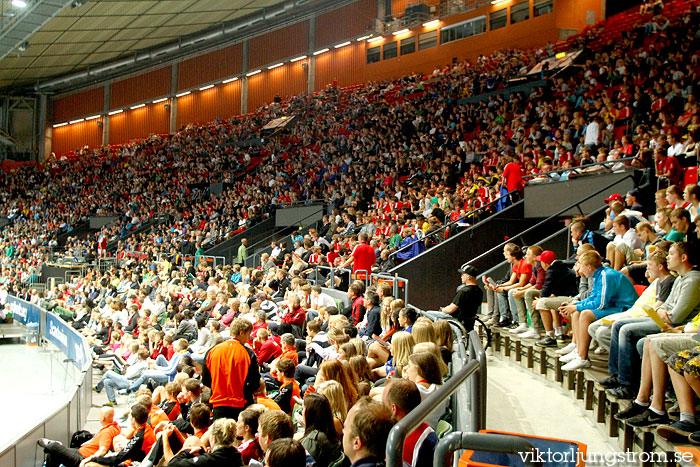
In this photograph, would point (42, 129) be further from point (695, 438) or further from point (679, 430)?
point (695, 438)

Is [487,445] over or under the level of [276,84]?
under

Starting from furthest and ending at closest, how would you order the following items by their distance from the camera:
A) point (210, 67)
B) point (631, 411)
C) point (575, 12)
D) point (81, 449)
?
point (210, 67) → point (575, 12) → point (81, 449) → point (631, 411)

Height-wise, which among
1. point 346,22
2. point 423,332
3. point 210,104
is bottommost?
point 423,332

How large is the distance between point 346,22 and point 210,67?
37.3ft

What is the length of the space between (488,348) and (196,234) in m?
16.2

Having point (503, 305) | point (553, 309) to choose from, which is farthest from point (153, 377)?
point (553, 309)

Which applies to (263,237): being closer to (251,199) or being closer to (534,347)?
(251,199)

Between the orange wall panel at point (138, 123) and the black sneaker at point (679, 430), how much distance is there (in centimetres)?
4029

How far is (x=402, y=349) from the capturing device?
523cm

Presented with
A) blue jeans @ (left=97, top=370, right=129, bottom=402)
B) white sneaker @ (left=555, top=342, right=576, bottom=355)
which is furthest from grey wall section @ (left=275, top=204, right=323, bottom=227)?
white sneaker @ (left=555, top=342, right=576, bottom=355)

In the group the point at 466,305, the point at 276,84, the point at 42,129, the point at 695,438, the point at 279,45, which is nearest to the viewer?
the point at 695,438

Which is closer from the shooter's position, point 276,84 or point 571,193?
point 571,193

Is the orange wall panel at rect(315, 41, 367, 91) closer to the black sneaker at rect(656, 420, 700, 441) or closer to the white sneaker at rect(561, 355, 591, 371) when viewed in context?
the white sneaker at rect(561, 355, 591, 371)

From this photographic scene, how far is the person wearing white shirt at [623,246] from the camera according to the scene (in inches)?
239
